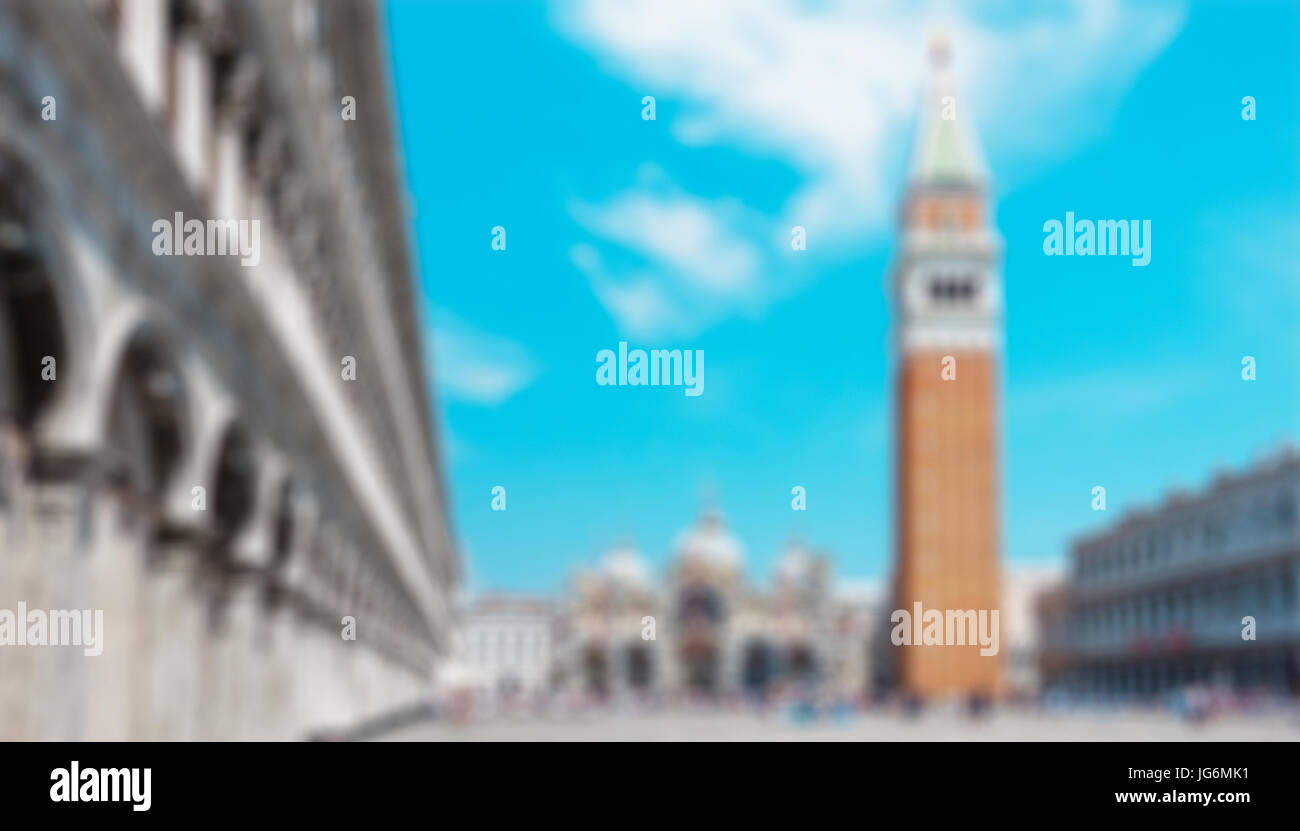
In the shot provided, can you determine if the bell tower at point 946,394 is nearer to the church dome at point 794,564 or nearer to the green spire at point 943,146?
the green spire at point 943,146

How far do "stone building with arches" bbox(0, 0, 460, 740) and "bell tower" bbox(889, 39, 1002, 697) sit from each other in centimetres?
5525

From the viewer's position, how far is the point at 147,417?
43.8 ft

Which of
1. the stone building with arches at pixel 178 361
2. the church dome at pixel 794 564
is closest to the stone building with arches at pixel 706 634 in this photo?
the church dome at pixel 794 564

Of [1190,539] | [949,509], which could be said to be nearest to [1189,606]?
[1190,539]

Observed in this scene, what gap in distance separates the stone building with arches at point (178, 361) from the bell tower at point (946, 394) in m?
55.2

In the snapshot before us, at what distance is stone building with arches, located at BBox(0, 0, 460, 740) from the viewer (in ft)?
32.7

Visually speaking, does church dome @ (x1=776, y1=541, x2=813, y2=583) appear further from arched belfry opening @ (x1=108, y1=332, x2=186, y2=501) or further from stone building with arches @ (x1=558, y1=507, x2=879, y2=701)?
arched belfry opening @ (x1=108, y1=332, x2=186, y2=501)

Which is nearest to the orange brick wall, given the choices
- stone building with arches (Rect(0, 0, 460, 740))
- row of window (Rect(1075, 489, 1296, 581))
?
row of window (Rect(1075, 489, 1296, 581))

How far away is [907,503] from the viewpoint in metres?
80.9

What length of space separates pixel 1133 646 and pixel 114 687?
6626cm

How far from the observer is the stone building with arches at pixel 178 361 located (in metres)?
9.95
